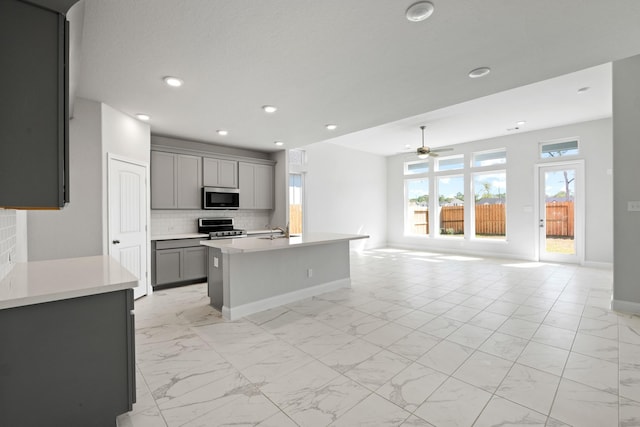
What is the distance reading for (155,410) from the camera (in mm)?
1888

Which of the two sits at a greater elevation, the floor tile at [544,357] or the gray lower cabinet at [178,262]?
the gray lower cabinet at [178,262]

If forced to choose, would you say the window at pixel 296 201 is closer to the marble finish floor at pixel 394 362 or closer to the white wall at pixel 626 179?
the marble finish floor at pixel 394 362

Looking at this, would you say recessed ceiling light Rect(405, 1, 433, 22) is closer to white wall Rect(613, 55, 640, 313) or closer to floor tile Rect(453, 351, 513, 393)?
floor tile Rect(453, 351, 513, 393)

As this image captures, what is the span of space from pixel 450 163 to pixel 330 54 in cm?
694

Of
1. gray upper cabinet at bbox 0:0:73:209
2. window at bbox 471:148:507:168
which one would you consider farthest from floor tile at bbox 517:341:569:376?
window at bbox 471:148:507:168

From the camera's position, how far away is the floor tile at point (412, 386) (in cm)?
194

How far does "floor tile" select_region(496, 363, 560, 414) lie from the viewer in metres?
1.90

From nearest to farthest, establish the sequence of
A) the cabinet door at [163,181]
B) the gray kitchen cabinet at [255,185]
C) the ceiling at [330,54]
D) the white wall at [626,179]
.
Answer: the ceiling at [330,54], the white wall at [626,179], the cabinet door at [163,181], the gray kitchen cabinet at [255,185]

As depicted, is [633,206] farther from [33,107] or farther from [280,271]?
[33,107]

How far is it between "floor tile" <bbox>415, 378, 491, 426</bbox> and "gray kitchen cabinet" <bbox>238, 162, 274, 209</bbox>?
495 cm

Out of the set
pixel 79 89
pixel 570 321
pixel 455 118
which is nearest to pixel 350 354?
pixel 570 321


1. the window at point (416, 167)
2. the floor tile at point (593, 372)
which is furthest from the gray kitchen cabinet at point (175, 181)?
the window at point (416, 167)

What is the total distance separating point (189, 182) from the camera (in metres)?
5.27

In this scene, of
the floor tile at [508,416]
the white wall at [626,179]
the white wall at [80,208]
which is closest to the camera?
the floor tile at [508,416]
